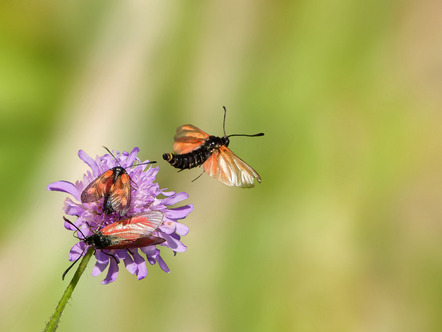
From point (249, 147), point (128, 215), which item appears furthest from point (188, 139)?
point (249, 147)

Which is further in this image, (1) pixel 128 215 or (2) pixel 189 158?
(2) pixel 189 158

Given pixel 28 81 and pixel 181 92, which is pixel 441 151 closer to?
pixel 181 92

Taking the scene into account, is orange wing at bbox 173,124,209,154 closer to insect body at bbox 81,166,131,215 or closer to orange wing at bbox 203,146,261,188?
orange wing at bbox 203,146,261,188

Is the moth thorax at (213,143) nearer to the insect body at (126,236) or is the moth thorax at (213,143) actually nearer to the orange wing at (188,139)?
the orange wing at (188,139)

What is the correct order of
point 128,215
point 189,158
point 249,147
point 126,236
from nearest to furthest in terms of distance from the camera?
point 126,236, point 128,215, point 189,158, point 249,147

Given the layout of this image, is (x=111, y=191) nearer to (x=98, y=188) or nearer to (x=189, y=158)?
(x=98, y=188)

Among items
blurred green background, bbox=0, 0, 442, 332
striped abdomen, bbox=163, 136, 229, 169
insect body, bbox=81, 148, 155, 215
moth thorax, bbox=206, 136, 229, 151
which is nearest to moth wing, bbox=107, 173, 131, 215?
insect body, bbox=81, 148, 155, 215

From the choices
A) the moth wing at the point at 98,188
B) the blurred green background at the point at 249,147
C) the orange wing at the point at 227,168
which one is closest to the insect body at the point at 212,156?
the orange wing at the point at 227,168
